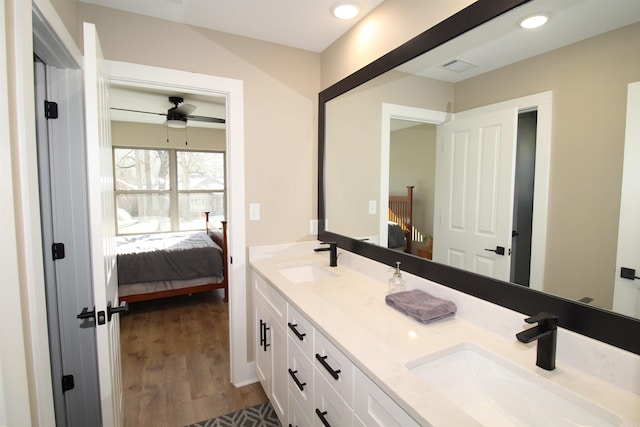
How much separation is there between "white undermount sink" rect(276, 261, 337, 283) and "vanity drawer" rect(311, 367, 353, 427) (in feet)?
2.90

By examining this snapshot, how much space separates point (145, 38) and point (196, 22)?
1.04 feet

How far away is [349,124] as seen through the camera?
7.09 ft

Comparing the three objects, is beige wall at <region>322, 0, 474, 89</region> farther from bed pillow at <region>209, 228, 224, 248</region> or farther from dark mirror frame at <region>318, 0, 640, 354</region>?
bed pillow at <region>209, 228, 224, 248</region>

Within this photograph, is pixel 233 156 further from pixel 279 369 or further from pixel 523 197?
pixel 523 197

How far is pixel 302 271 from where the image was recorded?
220 cm

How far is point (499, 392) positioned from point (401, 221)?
93 cm

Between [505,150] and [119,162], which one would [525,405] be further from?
[119,162]

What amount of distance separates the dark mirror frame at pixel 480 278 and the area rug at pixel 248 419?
1158 millimetres

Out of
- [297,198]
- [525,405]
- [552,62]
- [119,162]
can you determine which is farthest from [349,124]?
[119,162]

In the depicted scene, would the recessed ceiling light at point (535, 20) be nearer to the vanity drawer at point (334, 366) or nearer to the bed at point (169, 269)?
the vanity drawer at point (334, 366)

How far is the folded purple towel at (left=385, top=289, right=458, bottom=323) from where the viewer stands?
4.00 ft

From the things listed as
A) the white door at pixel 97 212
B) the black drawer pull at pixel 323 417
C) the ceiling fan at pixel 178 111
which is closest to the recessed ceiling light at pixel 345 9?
the white door at pixel 97 212

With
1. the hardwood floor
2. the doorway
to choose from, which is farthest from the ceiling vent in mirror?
the hardwood floor

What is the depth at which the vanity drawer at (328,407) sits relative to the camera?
1.07 meters
